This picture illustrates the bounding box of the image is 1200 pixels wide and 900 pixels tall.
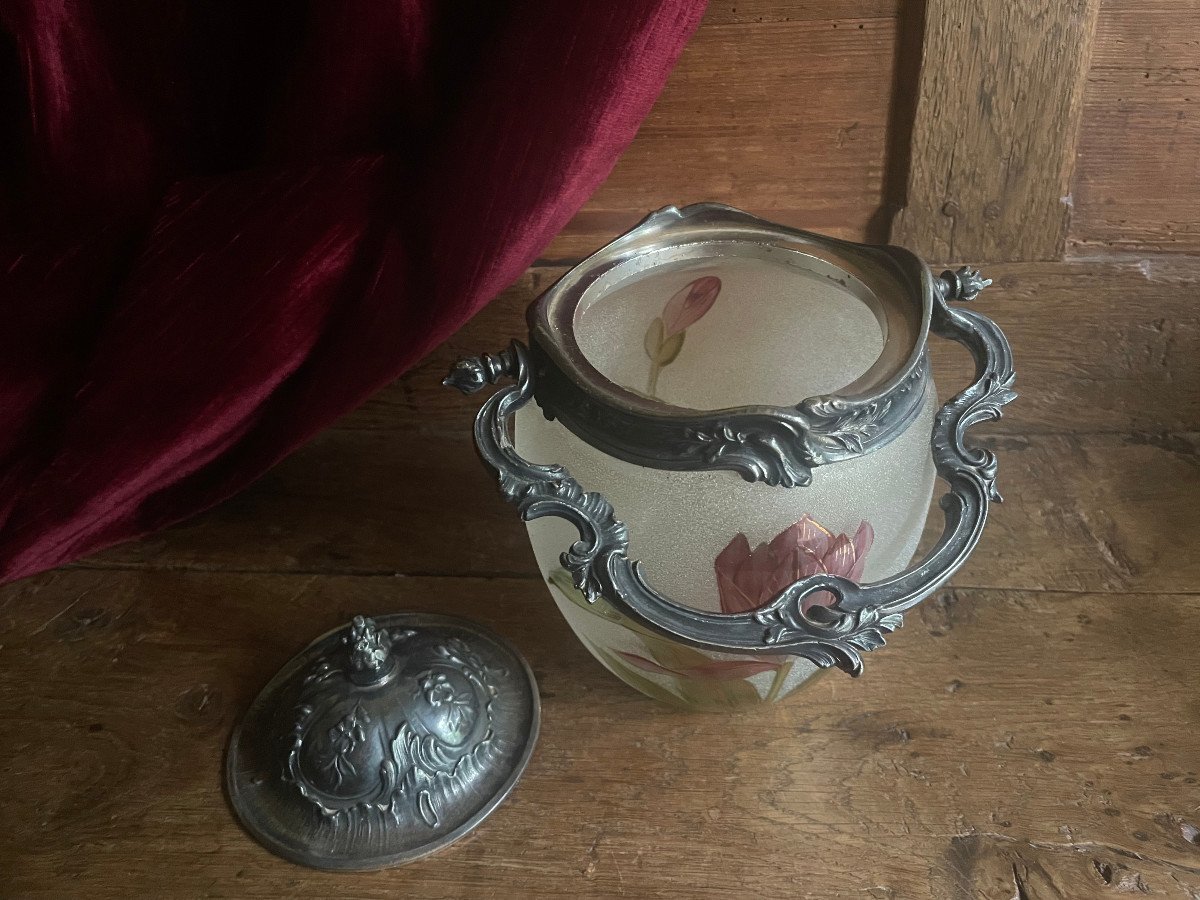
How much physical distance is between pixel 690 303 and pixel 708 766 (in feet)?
0.78

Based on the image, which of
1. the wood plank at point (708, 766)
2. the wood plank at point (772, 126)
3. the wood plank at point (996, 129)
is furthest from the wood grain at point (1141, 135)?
the wood plank at point (708, 766)

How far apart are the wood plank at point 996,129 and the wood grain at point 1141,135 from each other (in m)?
0.02

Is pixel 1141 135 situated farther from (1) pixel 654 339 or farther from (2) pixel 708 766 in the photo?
(2) pixel 708 766

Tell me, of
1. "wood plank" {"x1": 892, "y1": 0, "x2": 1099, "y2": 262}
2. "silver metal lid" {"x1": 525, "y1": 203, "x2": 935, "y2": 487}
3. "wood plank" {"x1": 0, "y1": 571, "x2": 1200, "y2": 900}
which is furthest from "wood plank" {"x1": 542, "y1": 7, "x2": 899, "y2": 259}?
"wood plank" {"x1": 0, "y1": 571, "x2": 1200, "y2": 900}

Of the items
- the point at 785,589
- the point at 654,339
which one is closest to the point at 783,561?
the point at 785,589

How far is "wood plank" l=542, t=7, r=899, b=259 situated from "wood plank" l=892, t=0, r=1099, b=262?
28 millimetres

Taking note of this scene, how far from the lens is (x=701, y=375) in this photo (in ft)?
1.68

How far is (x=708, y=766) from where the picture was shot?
48 cm

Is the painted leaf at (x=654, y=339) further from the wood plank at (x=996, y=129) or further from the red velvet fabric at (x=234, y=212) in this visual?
the wood plank at (x=996, y=129)

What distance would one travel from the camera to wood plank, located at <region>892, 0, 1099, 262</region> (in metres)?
0.54

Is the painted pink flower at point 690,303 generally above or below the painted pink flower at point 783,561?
above

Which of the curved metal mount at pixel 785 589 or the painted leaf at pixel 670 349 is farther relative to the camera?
the painted leaf at pixel 670 349

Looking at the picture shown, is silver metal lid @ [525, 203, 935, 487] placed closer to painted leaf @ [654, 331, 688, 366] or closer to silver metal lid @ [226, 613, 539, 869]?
painted leaf @ [654, 331, 688, 366]

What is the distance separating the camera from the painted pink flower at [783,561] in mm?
409
